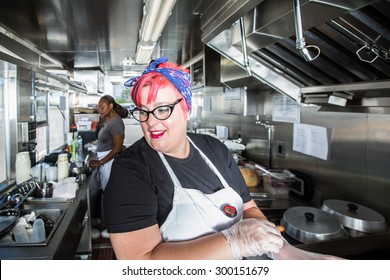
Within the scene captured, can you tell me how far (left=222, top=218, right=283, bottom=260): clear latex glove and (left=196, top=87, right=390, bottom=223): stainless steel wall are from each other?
3.34 ft

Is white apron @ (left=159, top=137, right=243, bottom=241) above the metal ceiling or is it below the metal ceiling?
below

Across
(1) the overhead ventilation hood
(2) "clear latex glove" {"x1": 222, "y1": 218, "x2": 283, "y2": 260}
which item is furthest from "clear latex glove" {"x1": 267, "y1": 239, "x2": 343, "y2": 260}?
(1) the overhead ventilation hood

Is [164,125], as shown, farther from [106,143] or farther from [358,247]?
[106,143]

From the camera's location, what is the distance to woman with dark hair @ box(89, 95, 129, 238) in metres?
3.13

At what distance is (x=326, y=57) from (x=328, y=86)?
0.21m

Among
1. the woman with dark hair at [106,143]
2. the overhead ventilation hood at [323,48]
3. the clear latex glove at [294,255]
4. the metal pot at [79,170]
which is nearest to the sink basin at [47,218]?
the metal pot at [79,170]

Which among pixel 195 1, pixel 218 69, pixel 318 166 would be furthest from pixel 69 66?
pixel 318 166

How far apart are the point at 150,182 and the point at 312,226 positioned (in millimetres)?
869

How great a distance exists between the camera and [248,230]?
781mm

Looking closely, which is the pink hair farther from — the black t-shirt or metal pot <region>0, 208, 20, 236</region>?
metal pot <region>0, 208, 20, 236</region>

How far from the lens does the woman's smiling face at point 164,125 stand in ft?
2.92

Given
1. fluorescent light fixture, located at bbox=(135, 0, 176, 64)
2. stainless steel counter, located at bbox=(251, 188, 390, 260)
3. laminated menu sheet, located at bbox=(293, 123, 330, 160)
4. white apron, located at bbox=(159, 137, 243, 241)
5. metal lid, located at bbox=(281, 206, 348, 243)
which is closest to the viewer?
white apron, located at bbox=(159, 137, 243, 241)

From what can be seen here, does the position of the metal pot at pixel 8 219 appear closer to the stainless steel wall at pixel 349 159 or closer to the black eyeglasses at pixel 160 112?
the black eyeglasses at pixel 160 112

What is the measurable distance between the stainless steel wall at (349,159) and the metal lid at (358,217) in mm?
143
